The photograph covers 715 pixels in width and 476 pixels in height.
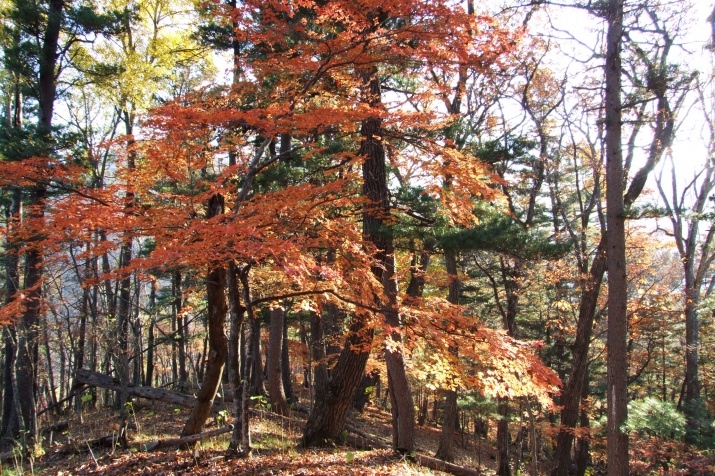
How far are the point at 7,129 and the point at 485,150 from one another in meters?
9.25

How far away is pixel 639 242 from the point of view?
15.6 m

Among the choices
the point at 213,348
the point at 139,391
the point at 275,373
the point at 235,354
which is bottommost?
the point at 275,373

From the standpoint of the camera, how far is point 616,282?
326 inches

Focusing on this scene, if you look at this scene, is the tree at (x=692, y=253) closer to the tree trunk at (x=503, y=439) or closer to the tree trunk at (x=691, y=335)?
the tree trunk at (x=691, y=335)

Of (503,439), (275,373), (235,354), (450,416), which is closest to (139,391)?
(275,373)

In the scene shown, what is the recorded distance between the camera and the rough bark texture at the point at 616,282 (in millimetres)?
8109

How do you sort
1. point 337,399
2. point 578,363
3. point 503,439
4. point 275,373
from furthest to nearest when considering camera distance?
point 503,439, point 275,373, point 578,363, point 337,399

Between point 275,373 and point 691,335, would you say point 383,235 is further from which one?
point 691,335

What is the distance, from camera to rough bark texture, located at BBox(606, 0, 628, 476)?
811 centimetres

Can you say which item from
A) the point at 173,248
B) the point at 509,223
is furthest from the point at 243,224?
the point at 509,223

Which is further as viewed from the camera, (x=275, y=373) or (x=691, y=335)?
(x=691, y=335)

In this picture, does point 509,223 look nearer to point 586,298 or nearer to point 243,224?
point 243,224

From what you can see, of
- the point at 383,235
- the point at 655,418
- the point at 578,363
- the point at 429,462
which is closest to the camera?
the point at 383,235

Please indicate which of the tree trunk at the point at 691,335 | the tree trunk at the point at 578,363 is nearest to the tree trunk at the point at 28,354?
the tree trunk at the point at 578,363
